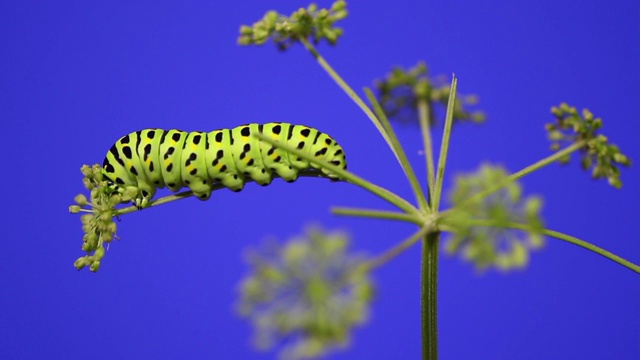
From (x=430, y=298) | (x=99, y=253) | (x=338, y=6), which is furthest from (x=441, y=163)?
(x=99, y=253)

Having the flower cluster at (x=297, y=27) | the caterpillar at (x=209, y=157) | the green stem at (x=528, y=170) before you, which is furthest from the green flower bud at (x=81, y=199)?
the green stem at (x=528, y=170)

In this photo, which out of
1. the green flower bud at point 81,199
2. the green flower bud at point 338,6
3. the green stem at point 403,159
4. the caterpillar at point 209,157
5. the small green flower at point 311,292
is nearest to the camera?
the small green flower at point 311,292

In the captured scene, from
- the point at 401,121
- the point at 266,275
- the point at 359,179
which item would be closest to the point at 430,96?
the point at 401,121

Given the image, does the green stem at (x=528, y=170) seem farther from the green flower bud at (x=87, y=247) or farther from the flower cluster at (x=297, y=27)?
the green flower bud at (x=87, y=247)

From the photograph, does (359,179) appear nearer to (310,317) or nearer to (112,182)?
(310,317)

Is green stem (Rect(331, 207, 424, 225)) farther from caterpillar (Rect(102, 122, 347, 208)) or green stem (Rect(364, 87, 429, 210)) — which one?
caterpillar (Rect(102, 122, 347, 208))

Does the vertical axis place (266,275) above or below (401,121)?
below
